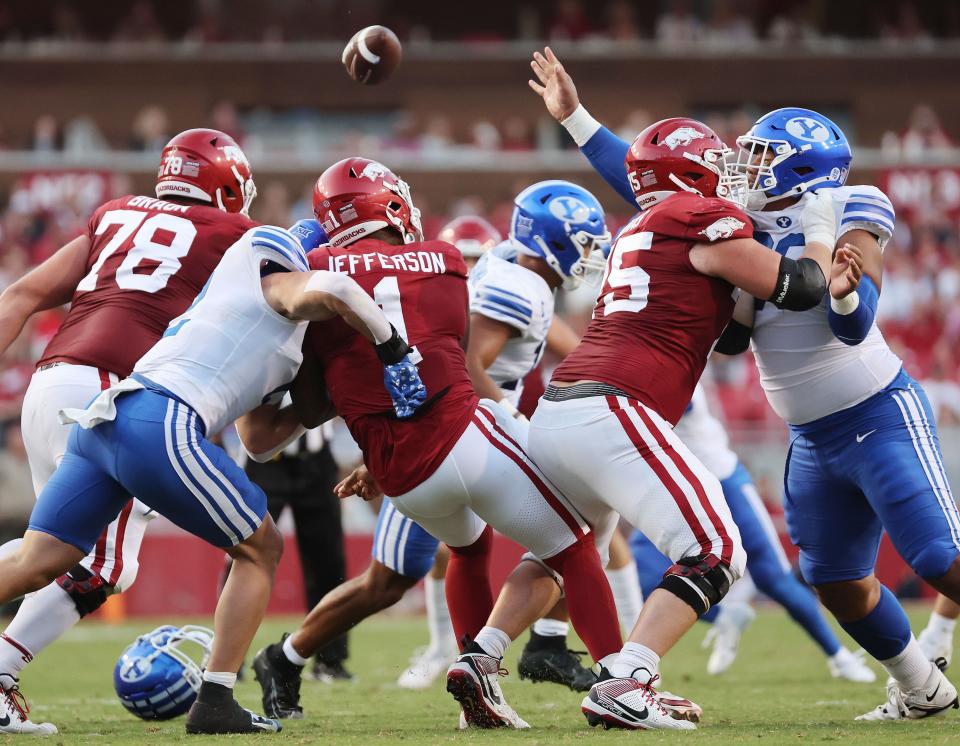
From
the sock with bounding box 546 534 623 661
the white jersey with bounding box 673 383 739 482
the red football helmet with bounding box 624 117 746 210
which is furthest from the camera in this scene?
the white jersey with bounding box 673 383 739 482

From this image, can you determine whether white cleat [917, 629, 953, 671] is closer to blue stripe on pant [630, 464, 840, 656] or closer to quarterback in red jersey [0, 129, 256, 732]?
blue stripe on pant [630, 464, 840, 656]

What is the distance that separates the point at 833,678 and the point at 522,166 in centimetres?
1219

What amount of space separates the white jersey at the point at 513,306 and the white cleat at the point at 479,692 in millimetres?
1487

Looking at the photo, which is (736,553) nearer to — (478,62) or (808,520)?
(808,520)

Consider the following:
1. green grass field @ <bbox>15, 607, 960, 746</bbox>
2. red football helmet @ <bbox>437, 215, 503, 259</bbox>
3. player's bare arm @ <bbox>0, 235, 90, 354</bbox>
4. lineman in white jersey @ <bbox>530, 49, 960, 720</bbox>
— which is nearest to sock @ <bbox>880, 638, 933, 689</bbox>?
lineman in white jersey @ <bbox>530, 49, 960, 720</bbox>

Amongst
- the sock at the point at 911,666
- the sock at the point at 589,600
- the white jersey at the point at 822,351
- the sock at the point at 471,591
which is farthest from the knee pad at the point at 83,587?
the sock at the point at 911,666

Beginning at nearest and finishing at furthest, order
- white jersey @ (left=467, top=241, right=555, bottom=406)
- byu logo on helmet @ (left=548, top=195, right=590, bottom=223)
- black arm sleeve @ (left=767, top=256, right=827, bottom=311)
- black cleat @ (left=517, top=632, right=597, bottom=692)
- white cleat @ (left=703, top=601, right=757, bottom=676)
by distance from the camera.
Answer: black arm sleeve @ (left=767, top=256, right=827, bottom=311)
white jersey @ (left=467, top=241, right=555, bottom=406)
black cleat @ (left=517, top=632, right=597, bottom=692)
byu logo on helmet @ (left=548, top=195, right=590, bottom=223)
white cleat @ (left=703, top=601, right=757, bottom=676)

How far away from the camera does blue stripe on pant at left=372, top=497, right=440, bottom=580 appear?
521 centimetres

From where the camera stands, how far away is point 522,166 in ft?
59.2

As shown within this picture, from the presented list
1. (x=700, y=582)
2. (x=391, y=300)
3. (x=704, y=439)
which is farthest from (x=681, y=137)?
(x=704, y=439)

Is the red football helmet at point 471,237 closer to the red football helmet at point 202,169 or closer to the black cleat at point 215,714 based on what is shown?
the red football helmet at point 202,169

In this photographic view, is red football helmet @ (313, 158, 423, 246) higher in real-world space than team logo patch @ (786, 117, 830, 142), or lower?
lower

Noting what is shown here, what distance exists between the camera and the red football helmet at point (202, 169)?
5094mm

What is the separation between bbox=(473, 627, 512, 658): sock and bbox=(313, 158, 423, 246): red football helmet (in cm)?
138
